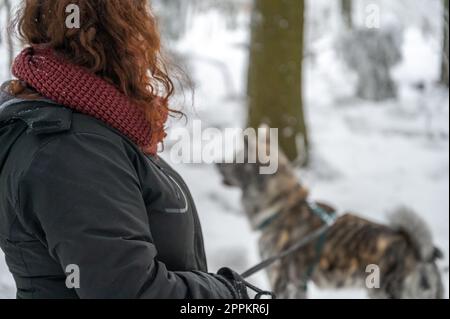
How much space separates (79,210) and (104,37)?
53 cm

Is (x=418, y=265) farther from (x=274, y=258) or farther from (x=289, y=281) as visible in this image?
(x=274, y=258)

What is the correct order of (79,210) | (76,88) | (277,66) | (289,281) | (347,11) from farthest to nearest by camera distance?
(347,11), (277,66), (289,281), (76,88), (79,210)

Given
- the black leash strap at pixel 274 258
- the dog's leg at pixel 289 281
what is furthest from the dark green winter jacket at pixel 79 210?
the dog's leg at pixel 289 281

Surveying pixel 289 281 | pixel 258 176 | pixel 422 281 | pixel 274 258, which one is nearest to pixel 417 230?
pixel 422 281

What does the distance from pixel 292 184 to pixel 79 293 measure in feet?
12.2

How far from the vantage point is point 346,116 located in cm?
1172

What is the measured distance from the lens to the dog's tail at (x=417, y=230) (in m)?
4.07

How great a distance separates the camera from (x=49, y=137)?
4.64 feet

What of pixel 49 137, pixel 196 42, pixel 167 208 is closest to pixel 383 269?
pixel 167 208

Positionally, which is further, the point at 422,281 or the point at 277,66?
the point at 277,66

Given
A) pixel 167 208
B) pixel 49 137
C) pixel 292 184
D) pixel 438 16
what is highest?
pixel 438 16

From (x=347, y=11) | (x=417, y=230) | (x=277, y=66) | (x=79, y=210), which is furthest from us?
(x=347, y=11)

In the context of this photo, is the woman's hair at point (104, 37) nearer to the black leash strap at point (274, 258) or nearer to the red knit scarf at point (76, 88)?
the red knit scarf at point (76, 88)

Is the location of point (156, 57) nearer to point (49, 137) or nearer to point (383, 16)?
point (49, 137)
